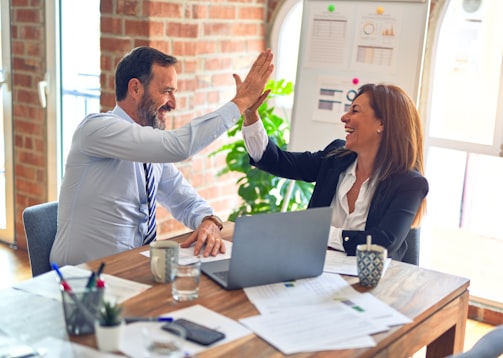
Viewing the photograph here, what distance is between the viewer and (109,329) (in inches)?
55.7

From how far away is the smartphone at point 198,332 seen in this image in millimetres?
1487

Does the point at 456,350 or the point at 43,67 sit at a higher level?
the point at 43,67

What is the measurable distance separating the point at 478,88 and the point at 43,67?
7.84 feet

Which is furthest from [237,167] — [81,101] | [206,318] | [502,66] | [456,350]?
[206,318]

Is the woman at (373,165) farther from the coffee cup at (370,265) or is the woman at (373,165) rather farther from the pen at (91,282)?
the pen at (91,282)

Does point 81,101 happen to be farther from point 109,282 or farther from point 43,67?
point 109,282

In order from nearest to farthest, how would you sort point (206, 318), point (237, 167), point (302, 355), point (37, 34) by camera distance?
point (302, 355) → point (206, 318) → point (237, 167) → point (37, 34)

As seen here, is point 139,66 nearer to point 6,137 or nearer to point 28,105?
point 28,105

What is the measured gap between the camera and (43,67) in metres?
4.03

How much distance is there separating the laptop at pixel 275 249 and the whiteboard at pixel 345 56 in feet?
4.75

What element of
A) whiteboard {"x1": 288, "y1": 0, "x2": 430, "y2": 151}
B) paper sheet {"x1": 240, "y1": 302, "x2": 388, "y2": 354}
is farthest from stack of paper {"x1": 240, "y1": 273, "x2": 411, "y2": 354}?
whiteboard {"x1": 288, "y1": 0, "x2": 430, "y2": 151}

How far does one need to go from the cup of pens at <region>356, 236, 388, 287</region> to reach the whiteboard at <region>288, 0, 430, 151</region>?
1421mm

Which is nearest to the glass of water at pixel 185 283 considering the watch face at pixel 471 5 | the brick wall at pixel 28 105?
the watch face at pixel 471 5

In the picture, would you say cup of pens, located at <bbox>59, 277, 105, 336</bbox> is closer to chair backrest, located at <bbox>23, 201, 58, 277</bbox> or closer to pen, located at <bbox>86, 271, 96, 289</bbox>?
pen, located at <bbox>86, 271, 96, 289</bbox>
